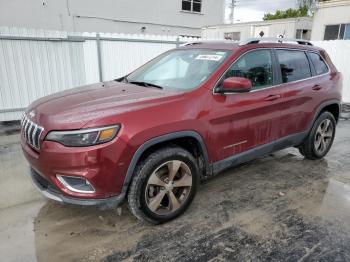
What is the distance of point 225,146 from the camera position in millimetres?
3430

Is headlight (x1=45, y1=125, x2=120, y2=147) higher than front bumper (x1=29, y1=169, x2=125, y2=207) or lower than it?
higher

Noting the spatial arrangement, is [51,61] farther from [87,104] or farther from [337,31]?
[337,31]

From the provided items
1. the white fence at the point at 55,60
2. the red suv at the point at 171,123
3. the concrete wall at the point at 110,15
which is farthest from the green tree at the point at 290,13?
the red suv at the point at 171,123

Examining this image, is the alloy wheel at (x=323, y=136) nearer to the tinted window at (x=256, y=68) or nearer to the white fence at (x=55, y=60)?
the tinted window at (x=256, y=68)

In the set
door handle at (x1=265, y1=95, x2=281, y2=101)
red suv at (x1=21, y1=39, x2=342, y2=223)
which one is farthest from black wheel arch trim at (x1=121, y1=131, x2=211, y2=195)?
door handle at (x1=265, y1=95, x2=281, y2=101)

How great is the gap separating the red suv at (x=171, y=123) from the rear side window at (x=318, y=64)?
0.06m

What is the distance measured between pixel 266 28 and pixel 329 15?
147 inches

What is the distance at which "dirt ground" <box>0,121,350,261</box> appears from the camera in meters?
2.74

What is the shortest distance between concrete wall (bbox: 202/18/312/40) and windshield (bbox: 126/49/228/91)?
16.0 metres

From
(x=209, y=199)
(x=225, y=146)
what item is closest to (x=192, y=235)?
(x=209, y=199)

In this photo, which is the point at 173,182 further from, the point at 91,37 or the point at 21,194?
the point at 91,37

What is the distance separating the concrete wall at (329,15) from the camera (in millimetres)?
15492

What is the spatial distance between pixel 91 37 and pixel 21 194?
4.91 m

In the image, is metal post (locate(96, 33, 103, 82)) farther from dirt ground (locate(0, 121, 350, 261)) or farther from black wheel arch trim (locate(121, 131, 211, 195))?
black wheel arch trim (locate(121, 131, 211, 195))
